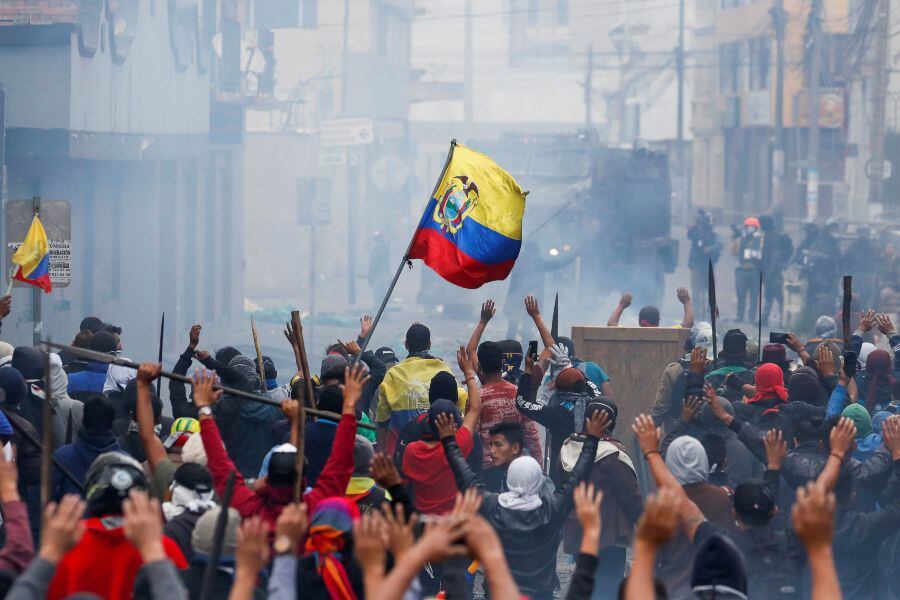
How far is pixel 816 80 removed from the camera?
35719mm

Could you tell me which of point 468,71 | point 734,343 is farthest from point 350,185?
point 734,343

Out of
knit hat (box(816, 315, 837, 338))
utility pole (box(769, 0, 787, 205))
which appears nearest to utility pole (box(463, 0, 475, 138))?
utility pole (box(769, 0, 787, 205))

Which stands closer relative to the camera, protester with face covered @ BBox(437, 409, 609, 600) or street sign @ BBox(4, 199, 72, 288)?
protester with face covered @ BBox(437, 409, 609, 600)

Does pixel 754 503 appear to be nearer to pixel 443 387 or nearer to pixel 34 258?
pixel 443 387

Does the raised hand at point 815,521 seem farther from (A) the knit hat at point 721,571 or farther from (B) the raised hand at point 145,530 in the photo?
(B) the raised hand at point 145,530

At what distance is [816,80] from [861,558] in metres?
30.6

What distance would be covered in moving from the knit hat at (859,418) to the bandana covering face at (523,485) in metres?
2.26

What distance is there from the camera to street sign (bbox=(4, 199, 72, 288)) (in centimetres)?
1075

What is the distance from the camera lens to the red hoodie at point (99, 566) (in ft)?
13.9

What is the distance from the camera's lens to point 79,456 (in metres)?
6.20

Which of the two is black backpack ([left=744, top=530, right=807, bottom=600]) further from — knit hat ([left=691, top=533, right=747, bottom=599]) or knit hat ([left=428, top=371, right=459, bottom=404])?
knit hat ([left=428, top=371, right=459, bottom=404])

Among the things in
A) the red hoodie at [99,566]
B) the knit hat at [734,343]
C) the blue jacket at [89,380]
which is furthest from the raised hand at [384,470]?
the knit hat at [734,343]

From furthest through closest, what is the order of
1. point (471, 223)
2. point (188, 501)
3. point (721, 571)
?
point (471, 223), point (188, 501), point (721, 571)

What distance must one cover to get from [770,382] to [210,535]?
4.31 meters
